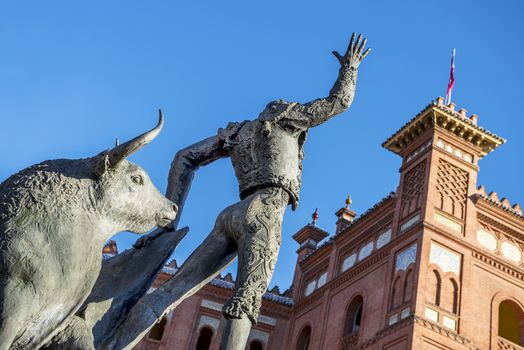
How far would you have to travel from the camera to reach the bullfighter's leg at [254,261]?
3.05 meters

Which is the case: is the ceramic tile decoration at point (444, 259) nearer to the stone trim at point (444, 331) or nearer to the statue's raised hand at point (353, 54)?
the stone trim at point (444, 331)

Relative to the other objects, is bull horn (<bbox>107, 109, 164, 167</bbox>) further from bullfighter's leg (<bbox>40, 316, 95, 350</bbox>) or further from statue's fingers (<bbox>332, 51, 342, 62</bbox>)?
statue's fingers (<bbox>332, 51, 342, 62</bbox>)

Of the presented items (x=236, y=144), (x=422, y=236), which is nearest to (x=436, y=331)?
(x=422, y=236)

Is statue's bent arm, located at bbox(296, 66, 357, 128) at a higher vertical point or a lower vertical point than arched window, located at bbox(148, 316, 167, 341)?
lower

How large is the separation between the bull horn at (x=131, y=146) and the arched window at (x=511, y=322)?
58.3 ft

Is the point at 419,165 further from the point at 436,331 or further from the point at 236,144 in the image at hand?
the point at 236,144

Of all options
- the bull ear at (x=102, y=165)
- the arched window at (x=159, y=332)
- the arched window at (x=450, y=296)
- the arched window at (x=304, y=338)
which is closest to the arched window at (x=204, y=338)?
the arched window at (x=159, y=332)

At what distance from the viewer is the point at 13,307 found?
6.98 feet

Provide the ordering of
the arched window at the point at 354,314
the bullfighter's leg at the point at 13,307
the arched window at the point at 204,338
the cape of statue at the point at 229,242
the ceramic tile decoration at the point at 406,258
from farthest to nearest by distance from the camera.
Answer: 1. the arched window at the point at 204,338
2. the arched window at the point at 354,314
3. the ceramic tile decoration at the point at 406,258
4. the cape of statue at the point at 229,242
5. the bullfighter's leg at the point at 13,307

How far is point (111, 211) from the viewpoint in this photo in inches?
98.8

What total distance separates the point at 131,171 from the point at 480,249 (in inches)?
684

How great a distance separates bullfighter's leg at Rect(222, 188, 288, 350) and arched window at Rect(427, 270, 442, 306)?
14804 millimetres

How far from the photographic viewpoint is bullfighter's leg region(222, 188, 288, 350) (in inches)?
120

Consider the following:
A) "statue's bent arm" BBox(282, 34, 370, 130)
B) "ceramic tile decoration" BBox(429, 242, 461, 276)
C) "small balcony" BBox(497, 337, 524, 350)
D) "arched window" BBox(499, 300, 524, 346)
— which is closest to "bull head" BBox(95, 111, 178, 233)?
"statue's bent arm" BBox(282, 34, 370, 130)
